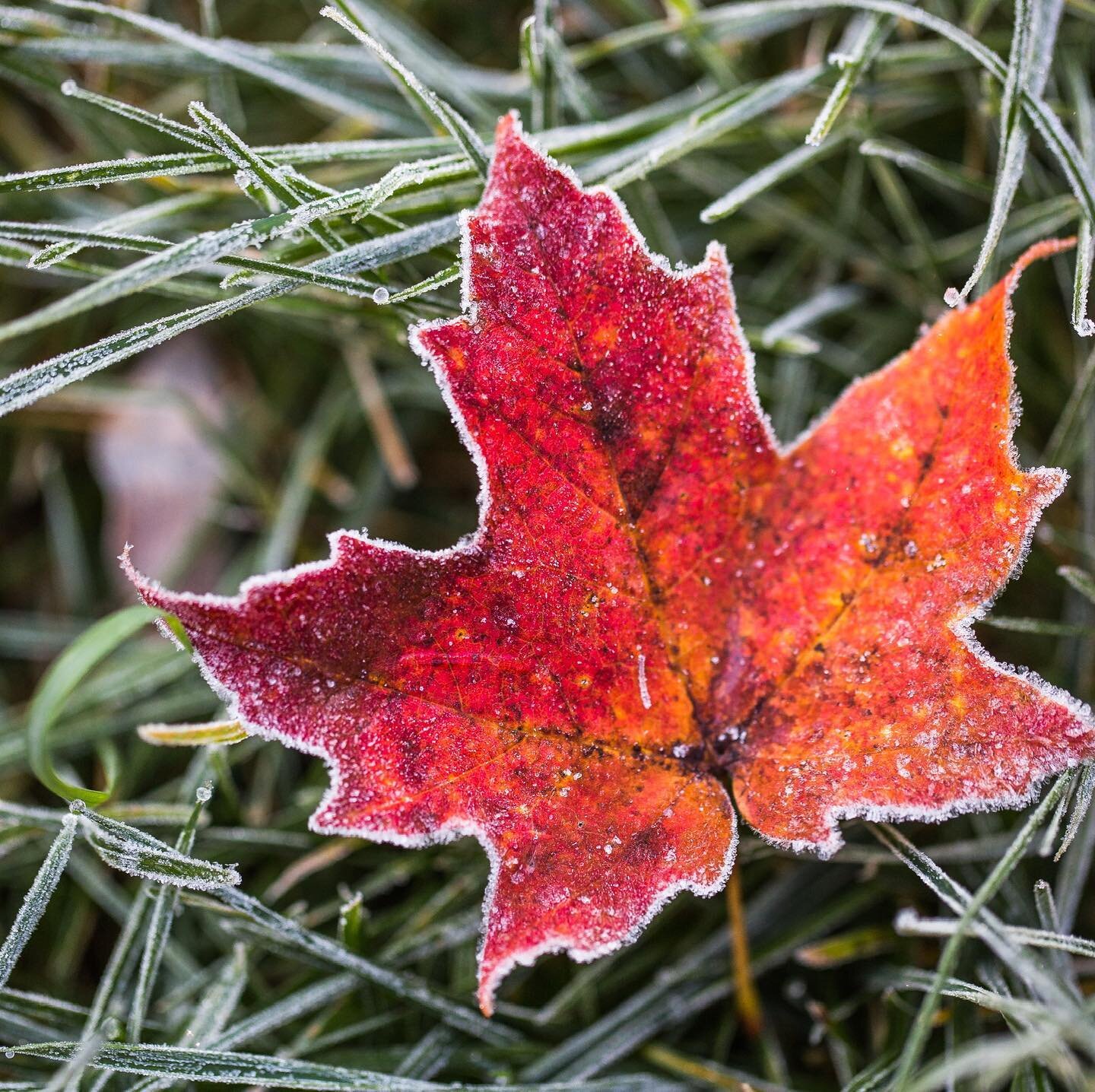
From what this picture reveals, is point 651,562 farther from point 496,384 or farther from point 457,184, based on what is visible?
point 457,184

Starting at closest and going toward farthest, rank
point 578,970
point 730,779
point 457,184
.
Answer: point 730,779 < point 457,184 < point 578,970

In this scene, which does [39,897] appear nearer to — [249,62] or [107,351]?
[107,351]

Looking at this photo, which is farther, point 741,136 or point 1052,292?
point 1052,292

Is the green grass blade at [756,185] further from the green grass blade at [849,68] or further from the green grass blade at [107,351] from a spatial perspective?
the green grass blade at [107,351]

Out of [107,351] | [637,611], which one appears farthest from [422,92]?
[637,611]

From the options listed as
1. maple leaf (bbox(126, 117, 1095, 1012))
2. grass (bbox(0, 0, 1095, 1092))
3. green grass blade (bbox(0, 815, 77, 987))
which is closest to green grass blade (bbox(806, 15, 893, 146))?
grass (bbox(0, 0, 1095, 1092))

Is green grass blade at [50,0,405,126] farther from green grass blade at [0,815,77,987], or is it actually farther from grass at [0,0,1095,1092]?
green grass blade at [0,815,77,987]

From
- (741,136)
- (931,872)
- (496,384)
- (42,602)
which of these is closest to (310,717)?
(496,384)
